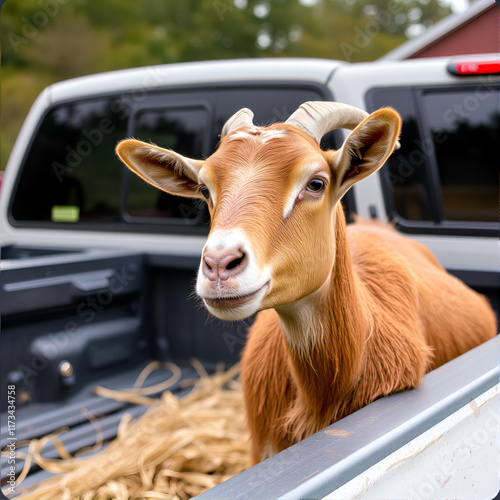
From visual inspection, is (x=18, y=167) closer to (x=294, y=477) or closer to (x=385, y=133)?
(x=385, y=133)

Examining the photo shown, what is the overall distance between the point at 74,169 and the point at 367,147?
9.51ft

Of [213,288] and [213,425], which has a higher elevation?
[213,288]

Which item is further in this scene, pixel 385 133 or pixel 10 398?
pixel 10 398

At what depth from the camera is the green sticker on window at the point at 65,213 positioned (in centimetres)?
396

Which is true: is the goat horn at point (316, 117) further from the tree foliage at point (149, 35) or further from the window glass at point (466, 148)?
the tree foliage at point (149, 35)

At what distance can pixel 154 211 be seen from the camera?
3598 millimetres

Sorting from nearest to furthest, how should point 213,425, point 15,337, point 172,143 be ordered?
1. point 15,337
2. point 213,425
3. point 172,143

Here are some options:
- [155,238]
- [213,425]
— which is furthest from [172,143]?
[213,425]

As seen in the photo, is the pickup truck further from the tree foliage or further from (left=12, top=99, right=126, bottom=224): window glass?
the tree foliage

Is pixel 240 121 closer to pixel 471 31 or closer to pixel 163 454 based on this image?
pixel 163 454

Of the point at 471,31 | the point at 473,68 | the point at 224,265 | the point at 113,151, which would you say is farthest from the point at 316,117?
the point at 471,31

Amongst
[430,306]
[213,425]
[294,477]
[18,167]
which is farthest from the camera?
[18,167]

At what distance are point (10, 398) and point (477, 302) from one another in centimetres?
A: 237

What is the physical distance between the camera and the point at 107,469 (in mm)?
2562
